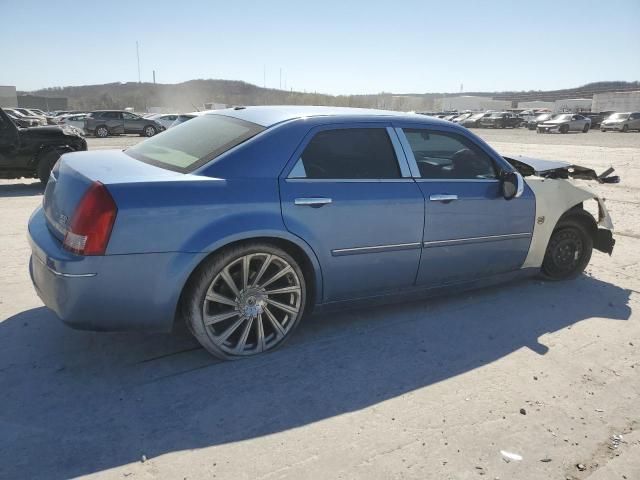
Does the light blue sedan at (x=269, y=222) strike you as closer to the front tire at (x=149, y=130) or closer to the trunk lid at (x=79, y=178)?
the trunk lid at (x=79, y=178)

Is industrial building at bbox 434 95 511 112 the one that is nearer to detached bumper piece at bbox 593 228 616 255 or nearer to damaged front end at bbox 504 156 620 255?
damaged front end at bbox 504 156 620 255

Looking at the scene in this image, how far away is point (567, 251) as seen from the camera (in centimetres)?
489

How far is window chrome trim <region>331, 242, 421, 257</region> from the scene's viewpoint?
3.35 m

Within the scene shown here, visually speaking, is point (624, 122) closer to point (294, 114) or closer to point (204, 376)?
point (294, 114)

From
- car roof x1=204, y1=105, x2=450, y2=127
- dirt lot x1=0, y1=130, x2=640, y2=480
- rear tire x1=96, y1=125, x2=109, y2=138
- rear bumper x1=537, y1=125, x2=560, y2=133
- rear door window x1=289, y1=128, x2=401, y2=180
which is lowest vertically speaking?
dirt lot x1=0, y1=130, x2=640, y2=480

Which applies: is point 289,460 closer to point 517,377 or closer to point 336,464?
point 336,464

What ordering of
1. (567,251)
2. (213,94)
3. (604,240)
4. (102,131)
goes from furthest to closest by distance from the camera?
(213,94)
(102,131)
(604,240)
(567,251)

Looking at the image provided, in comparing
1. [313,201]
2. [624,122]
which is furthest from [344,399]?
[624,122]

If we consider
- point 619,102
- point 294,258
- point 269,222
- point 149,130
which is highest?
point 619,102

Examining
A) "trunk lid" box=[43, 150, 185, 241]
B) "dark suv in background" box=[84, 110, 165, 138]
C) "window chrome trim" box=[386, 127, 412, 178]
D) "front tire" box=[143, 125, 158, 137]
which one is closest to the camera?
"trunk lid" box=[43, 150, 185, 241]

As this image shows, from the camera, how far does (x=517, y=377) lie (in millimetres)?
3154

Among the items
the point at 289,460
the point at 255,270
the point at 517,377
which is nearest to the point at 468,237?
the point at 517,377

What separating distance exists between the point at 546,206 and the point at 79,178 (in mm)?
3743

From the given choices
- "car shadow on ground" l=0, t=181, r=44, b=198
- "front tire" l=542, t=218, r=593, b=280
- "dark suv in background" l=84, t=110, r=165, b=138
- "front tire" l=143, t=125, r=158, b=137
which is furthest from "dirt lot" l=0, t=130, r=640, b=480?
"dark suv in background" l=84, t=110, r=165, b=138
